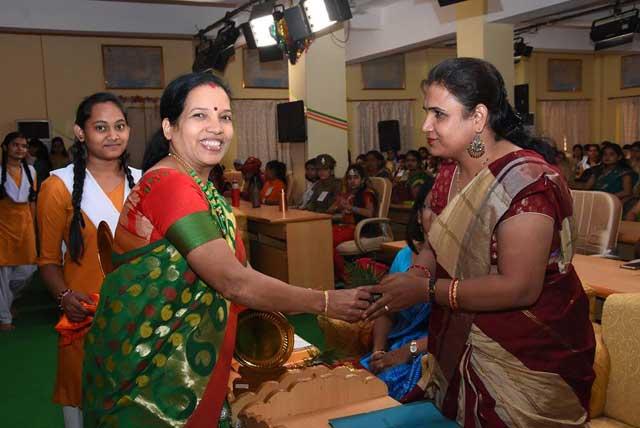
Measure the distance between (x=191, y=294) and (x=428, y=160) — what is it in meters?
9.91

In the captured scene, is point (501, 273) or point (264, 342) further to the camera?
point (264, 342)

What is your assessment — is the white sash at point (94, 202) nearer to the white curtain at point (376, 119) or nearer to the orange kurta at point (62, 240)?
the orange kurta at point (62, 240)

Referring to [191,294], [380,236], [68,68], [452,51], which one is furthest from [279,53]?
[191,294]

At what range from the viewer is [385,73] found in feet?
42.8

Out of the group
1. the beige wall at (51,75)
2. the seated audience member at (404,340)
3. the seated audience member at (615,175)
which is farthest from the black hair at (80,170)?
the beige wall at (51,75)

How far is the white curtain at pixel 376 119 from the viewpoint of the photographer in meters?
13.0

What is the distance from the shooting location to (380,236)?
18.8ft

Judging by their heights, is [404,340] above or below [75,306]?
below

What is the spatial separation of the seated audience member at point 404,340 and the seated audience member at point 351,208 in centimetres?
306

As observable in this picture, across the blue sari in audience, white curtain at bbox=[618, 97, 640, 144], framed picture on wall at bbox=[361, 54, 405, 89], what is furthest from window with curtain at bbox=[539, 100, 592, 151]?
the blue sari in audience

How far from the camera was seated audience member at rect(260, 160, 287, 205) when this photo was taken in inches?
288

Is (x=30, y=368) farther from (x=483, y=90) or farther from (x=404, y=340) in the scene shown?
(x=483, y=90)

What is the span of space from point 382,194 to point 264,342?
14.0 feet

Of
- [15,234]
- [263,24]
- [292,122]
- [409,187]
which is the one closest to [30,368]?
[15,234]
